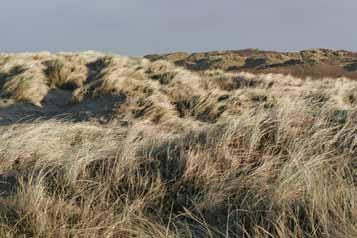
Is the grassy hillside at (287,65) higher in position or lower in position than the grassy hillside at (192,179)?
lower

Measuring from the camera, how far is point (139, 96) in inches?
407

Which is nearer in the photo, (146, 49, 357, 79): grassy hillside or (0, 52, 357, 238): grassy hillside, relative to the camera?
(0, 52, 357, 238): grassy hillside

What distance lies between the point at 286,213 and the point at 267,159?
110 cm

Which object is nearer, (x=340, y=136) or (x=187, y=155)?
(x=187, y=155)

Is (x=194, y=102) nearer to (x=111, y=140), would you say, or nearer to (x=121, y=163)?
(x=111, y=140)

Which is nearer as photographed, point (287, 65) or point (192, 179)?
point (192, 179)

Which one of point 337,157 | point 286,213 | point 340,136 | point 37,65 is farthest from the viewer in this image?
point 37,65

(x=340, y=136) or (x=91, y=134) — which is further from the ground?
(x=340, y=136)

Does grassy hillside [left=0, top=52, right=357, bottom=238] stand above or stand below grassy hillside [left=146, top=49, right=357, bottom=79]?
above

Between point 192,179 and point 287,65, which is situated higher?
point 192,179

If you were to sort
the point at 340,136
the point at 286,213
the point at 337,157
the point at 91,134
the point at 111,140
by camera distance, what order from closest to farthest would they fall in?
the point at 286,213 < the point at 337,157 < the point at 340,136 < the point at 111,140 < the point at 91,134

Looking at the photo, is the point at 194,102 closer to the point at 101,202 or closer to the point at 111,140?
the point at 111,140

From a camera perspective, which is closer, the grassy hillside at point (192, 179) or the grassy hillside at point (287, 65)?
the grassy hillside at point (192, 179)

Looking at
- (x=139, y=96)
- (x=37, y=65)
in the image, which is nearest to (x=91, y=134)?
(x=139, y=96)
